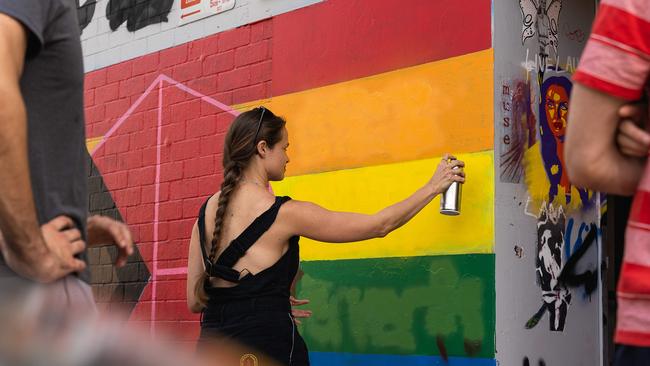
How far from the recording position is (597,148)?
162 cm

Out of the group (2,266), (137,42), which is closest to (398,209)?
(2,266)

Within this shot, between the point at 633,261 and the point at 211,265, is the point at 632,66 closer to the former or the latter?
the point at 633,261

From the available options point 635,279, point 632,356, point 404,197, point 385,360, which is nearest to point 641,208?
point 635,279

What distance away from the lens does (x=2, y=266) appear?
6.27 ft

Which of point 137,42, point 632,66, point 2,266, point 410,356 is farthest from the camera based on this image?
point 137,42

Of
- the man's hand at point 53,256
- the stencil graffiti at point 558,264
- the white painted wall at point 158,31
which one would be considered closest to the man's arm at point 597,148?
the man's hand at point 53,256

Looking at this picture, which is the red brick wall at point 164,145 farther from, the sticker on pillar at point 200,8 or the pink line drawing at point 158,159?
Result: the sticker on pillar at point 200,8

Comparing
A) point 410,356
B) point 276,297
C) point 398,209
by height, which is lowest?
point 410,356

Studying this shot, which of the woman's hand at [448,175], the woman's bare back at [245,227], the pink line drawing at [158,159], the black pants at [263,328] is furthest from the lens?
the pink line drawing at [158,159]

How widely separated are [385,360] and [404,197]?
811mm

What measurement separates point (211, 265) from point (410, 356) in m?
1.23

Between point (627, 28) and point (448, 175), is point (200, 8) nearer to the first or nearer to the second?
point (448, 175)

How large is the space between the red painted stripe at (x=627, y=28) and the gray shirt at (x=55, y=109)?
1165 mm

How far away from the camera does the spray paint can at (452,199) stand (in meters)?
3.97
